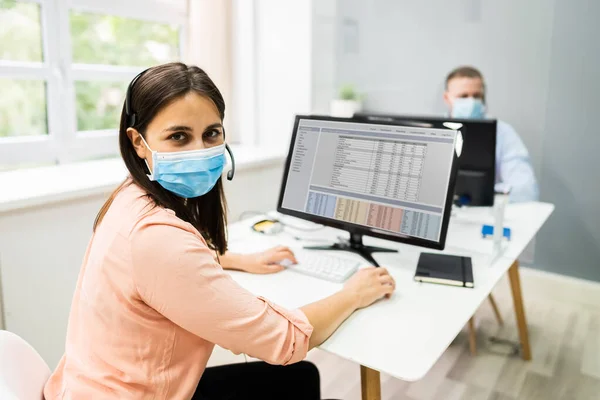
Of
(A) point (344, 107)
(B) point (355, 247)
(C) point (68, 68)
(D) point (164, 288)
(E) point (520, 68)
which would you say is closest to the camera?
(D) point (164, 288)

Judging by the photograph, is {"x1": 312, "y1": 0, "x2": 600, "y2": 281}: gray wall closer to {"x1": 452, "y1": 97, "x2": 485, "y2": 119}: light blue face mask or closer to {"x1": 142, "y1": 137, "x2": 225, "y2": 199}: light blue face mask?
{"x1": 452, "y1": 97, "x2": 485, "y2": 119}: light blue face mask

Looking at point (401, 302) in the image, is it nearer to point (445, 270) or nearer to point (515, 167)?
point (445, 270)

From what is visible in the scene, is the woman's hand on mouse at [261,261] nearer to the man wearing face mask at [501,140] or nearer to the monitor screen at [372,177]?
the monitor screen at [372,177]

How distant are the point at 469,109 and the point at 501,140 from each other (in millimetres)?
299

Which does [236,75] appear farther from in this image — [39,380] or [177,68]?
[39,380]

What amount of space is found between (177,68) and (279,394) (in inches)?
33.6

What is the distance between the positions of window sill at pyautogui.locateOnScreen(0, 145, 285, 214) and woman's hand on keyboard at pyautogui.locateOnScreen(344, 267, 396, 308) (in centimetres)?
119

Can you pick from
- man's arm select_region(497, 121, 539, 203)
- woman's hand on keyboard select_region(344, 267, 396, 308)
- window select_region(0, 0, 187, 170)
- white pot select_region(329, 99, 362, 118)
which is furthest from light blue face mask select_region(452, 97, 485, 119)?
window select_region(0, 0, 187, 170)

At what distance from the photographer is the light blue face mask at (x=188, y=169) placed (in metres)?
1.12

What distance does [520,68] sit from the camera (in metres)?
3.05

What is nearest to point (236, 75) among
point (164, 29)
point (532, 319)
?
point (164, 29)

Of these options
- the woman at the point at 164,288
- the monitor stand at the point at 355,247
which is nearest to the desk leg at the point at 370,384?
the woman at the point at 164,288

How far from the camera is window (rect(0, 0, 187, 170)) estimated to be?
2.38m

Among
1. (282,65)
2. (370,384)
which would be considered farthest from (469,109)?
(370,384)
